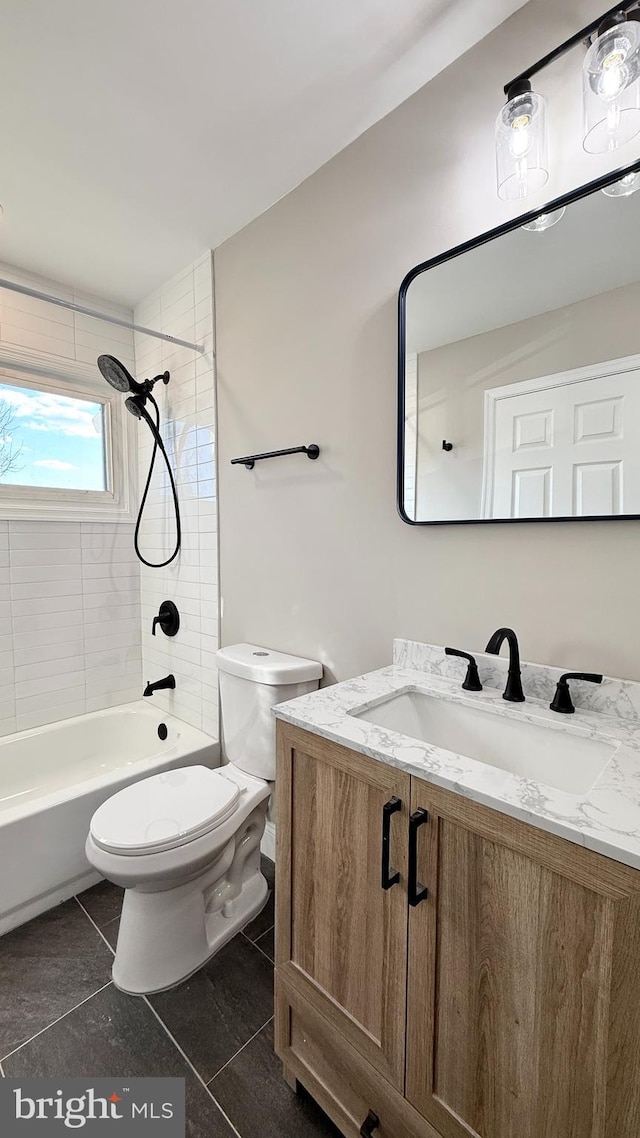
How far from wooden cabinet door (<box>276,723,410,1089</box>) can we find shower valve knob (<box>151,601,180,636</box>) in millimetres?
A: 1427

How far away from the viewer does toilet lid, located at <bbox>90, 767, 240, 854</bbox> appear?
1.27 meters

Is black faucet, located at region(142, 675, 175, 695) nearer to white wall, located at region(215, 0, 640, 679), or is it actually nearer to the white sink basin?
white wall, located at region(215, 0, 640, 679)

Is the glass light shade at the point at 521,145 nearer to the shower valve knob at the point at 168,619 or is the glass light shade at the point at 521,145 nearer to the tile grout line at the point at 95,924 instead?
the shower valve knob at the point at 168,619

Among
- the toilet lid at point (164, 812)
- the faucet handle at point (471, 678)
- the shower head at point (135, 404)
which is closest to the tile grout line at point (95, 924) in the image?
the toilet lid at point (164, 812)

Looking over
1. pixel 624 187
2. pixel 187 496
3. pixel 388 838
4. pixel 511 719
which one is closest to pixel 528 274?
pixel 624 187

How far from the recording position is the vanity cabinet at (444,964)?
0.61m

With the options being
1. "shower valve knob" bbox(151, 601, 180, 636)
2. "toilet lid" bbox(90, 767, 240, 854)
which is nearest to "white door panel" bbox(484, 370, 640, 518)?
"toilet lid" bbox(90, 767, 240, 854)

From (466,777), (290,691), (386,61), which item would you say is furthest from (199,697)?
(386,61)

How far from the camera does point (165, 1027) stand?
4.03ft

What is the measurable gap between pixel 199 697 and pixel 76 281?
6.59 ft

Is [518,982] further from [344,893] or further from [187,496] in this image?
[187,496]

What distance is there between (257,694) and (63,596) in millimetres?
1288

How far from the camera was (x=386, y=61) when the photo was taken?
1209 millimetres

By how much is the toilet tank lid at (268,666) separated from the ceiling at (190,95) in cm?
161
